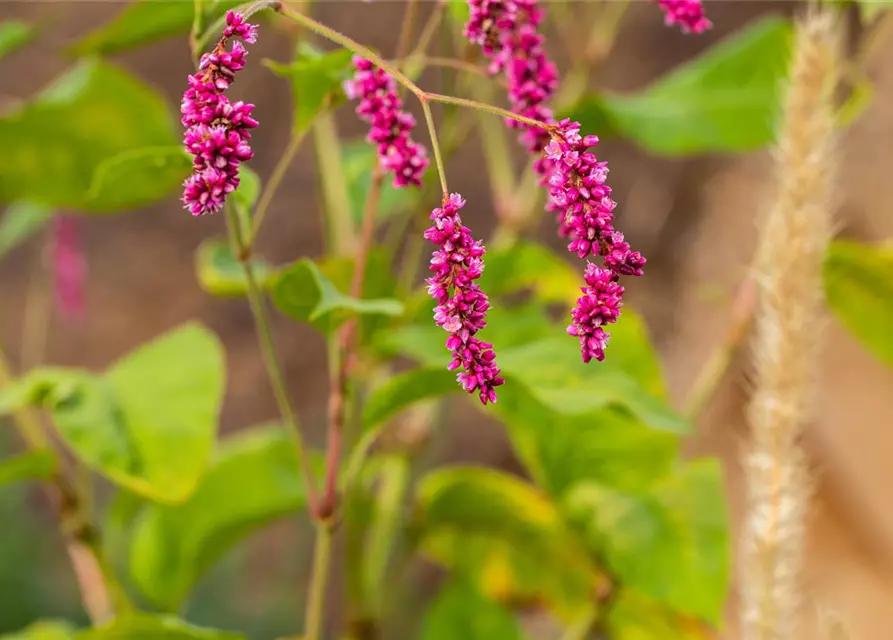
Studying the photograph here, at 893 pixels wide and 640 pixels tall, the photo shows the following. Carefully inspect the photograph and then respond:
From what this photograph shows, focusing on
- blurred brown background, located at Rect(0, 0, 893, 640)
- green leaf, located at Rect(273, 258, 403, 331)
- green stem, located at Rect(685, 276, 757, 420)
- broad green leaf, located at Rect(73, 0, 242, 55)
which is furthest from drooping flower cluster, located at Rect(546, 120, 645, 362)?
blurred brown background, located at Rect(0, 0, 893, 640)

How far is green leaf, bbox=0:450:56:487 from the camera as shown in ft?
1.83

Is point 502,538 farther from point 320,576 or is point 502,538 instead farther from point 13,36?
point 13,36

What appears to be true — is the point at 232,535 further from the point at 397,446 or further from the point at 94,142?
the point at 94,142

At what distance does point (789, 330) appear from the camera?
0.49 meters

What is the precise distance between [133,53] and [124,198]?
0.93 meters

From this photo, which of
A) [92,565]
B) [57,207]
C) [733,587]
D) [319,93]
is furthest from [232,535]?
[733,587]

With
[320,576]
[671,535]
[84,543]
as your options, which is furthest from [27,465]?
[671,535]

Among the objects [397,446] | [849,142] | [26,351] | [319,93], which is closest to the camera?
[319,93]

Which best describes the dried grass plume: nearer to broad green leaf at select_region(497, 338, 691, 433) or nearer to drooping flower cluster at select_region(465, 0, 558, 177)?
broad green leaf at select_region(497, 338, 691, 433)

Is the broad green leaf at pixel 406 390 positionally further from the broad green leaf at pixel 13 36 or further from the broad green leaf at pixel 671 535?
the broad green leaf at pixel 13 36

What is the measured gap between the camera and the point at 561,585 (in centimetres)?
82

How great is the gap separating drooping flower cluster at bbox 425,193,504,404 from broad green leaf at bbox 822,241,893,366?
1.46 ft

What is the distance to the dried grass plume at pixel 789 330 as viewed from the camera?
0.48 meters

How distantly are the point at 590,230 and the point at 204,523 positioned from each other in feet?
1.59
